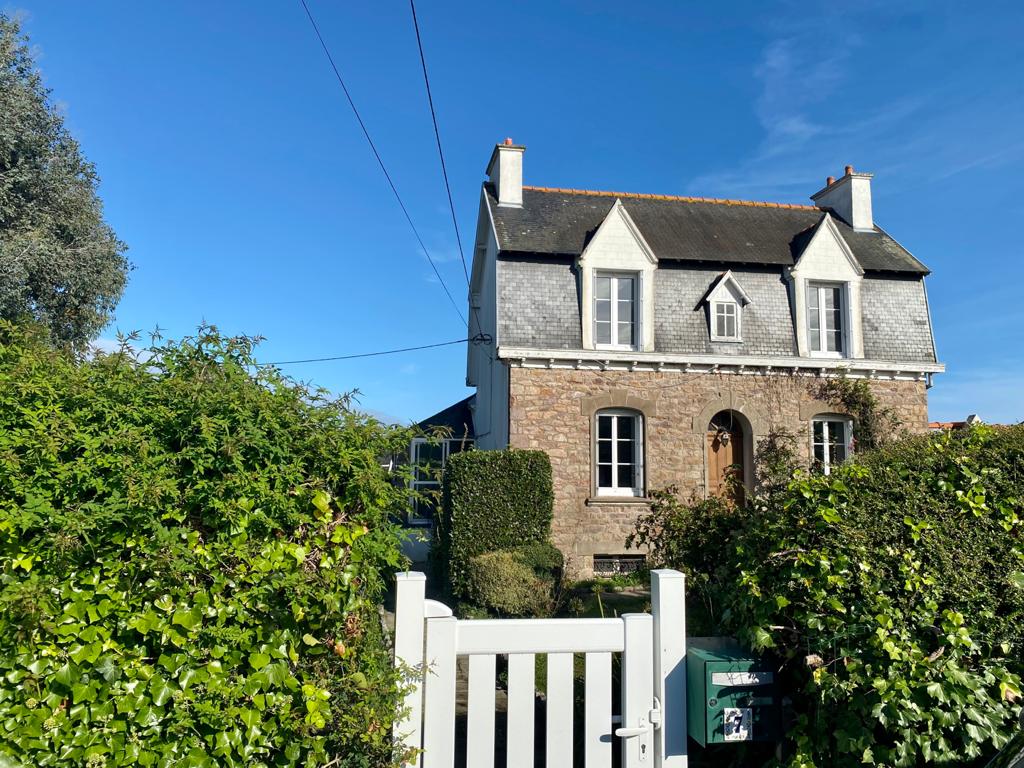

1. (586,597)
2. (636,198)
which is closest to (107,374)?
(586,597)

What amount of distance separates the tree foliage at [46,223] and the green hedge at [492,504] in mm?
8276

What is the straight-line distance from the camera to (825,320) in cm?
1577

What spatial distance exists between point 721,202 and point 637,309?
4689 mm

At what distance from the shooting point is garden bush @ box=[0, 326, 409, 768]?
290 centimetres

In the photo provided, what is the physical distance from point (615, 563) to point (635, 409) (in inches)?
123

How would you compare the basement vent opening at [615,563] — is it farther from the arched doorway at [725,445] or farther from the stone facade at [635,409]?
the arched doorway at [725,445]

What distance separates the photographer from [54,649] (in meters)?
2.90

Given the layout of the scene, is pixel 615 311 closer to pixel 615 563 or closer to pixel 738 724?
pixel 615 563

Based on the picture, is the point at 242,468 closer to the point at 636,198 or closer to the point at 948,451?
the point at 948,451

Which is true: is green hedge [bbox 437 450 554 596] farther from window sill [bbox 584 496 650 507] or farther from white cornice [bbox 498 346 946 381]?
white cornice [bbox 498 346 946 381]


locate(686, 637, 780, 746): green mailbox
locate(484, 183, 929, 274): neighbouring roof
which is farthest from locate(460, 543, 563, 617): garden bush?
locate(484, 183, 929, 274): neighbouring roof

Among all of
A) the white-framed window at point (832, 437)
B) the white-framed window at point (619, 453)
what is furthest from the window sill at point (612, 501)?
the white-framed window at point (832, 437)

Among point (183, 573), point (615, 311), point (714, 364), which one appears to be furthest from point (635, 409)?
point (183, 573)

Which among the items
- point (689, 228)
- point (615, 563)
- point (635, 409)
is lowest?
point (615, 563)
